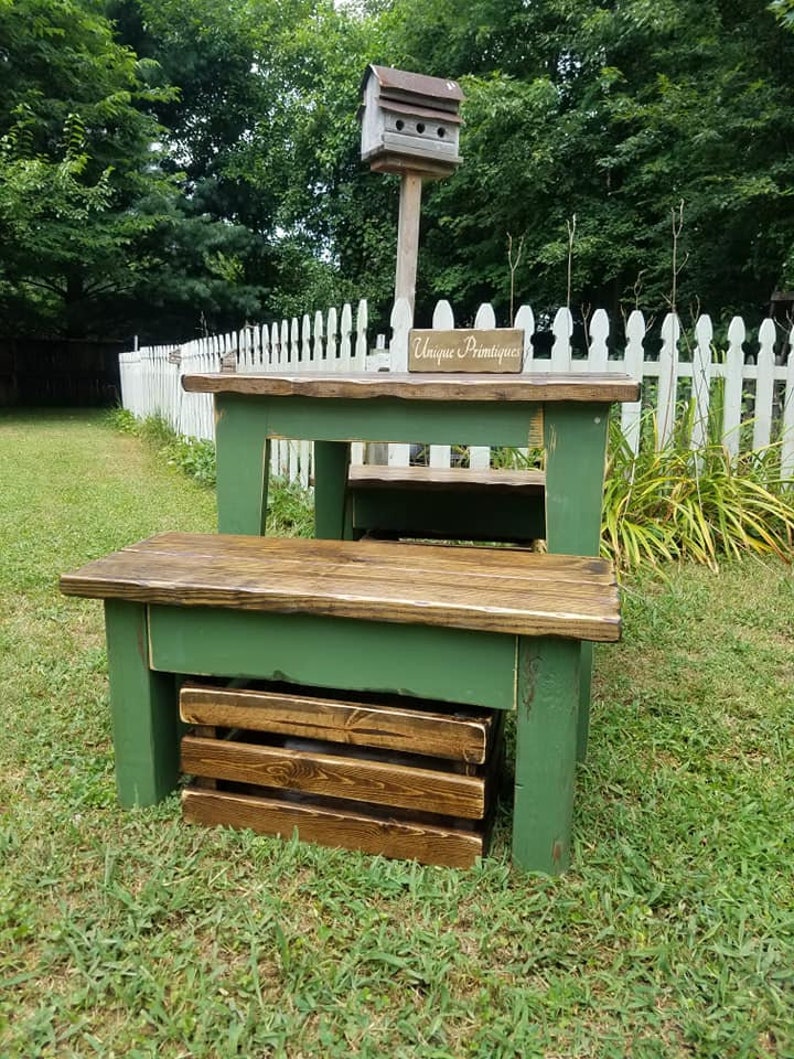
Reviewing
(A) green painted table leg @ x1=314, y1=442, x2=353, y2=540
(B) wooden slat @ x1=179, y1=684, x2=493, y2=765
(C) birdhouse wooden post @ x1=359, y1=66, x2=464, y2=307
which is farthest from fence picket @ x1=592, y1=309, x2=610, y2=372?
(B) wooden slat @ x1=179, y1=684, x2=493, y2=765

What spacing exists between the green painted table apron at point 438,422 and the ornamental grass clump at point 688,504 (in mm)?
1851

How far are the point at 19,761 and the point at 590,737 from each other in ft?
4.56

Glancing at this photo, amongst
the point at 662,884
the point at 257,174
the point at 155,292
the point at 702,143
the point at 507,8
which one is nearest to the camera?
the point at 662,884

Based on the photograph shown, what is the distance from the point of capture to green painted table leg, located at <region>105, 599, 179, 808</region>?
1.47 m

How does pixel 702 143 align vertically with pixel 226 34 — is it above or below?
below

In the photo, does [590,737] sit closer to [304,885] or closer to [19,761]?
[304,885]

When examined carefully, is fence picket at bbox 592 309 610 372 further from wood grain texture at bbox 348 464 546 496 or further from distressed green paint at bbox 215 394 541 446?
distressed green paint at bbox 215 394 541 446

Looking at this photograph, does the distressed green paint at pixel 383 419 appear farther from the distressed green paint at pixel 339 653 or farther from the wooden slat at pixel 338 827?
the wooden slat at pixel 338 827

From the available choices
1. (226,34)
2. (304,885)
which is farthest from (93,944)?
(226,34)

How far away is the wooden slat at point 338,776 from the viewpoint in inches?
54.2

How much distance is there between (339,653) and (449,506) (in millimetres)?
1263

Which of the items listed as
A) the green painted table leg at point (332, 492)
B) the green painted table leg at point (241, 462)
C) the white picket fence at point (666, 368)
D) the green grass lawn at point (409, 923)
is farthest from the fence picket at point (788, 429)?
the green painted table leg at point (241, 462)

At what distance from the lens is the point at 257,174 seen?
16500 millimetres

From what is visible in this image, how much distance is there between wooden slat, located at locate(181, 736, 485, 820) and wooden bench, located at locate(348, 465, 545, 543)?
3.92 feet
